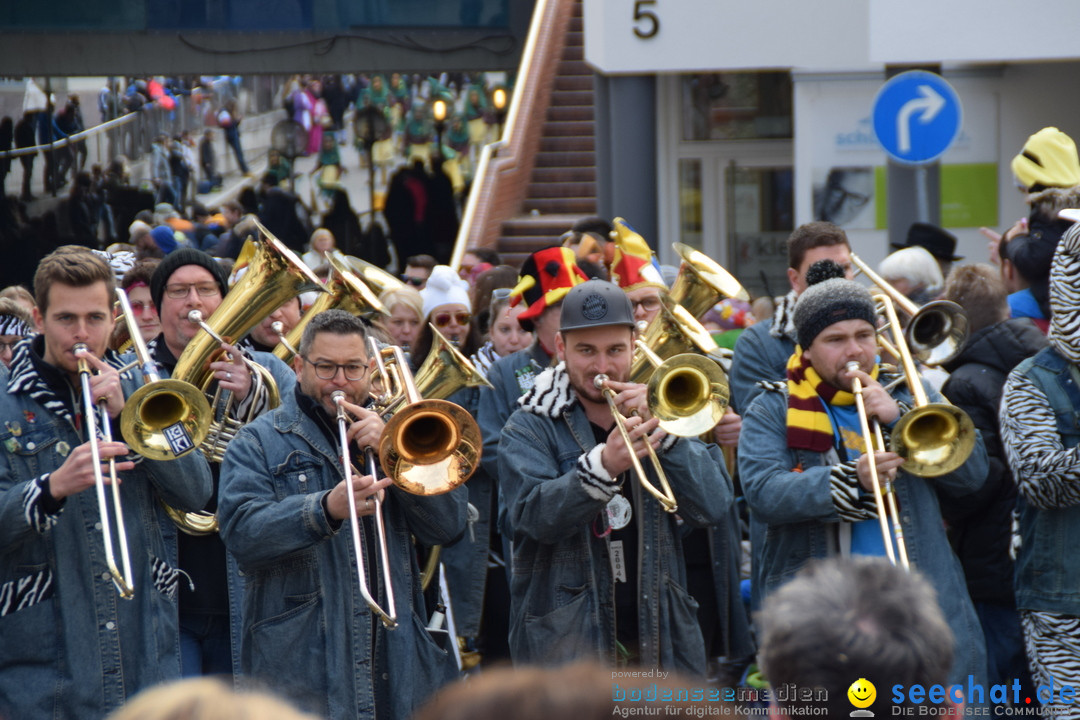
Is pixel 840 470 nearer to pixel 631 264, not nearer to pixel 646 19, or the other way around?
pixel 631 264

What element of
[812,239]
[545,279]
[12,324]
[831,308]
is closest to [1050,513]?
[831,308]

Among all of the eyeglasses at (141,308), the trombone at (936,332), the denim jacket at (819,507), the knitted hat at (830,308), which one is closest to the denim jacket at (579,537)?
the denim jacket at (819,507)

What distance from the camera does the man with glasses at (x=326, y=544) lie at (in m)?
4.34

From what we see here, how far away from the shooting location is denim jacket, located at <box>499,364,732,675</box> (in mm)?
4598

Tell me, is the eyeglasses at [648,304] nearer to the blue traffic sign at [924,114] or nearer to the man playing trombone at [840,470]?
the man playing trombone at [840,470]

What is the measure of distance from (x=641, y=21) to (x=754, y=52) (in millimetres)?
1055

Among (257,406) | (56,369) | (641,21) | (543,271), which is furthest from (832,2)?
(56,369)

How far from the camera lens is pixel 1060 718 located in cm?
478

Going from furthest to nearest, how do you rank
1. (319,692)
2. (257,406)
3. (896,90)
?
(896,90) → (257,406) → (319,692)

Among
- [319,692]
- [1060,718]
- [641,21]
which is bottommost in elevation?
[1060,718]

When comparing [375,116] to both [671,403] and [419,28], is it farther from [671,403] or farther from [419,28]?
[671,403]

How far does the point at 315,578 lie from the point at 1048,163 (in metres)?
4.06

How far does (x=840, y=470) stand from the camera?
451 cm

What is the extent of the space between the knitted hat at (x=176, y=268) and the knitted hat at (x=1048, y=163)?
3.65m
